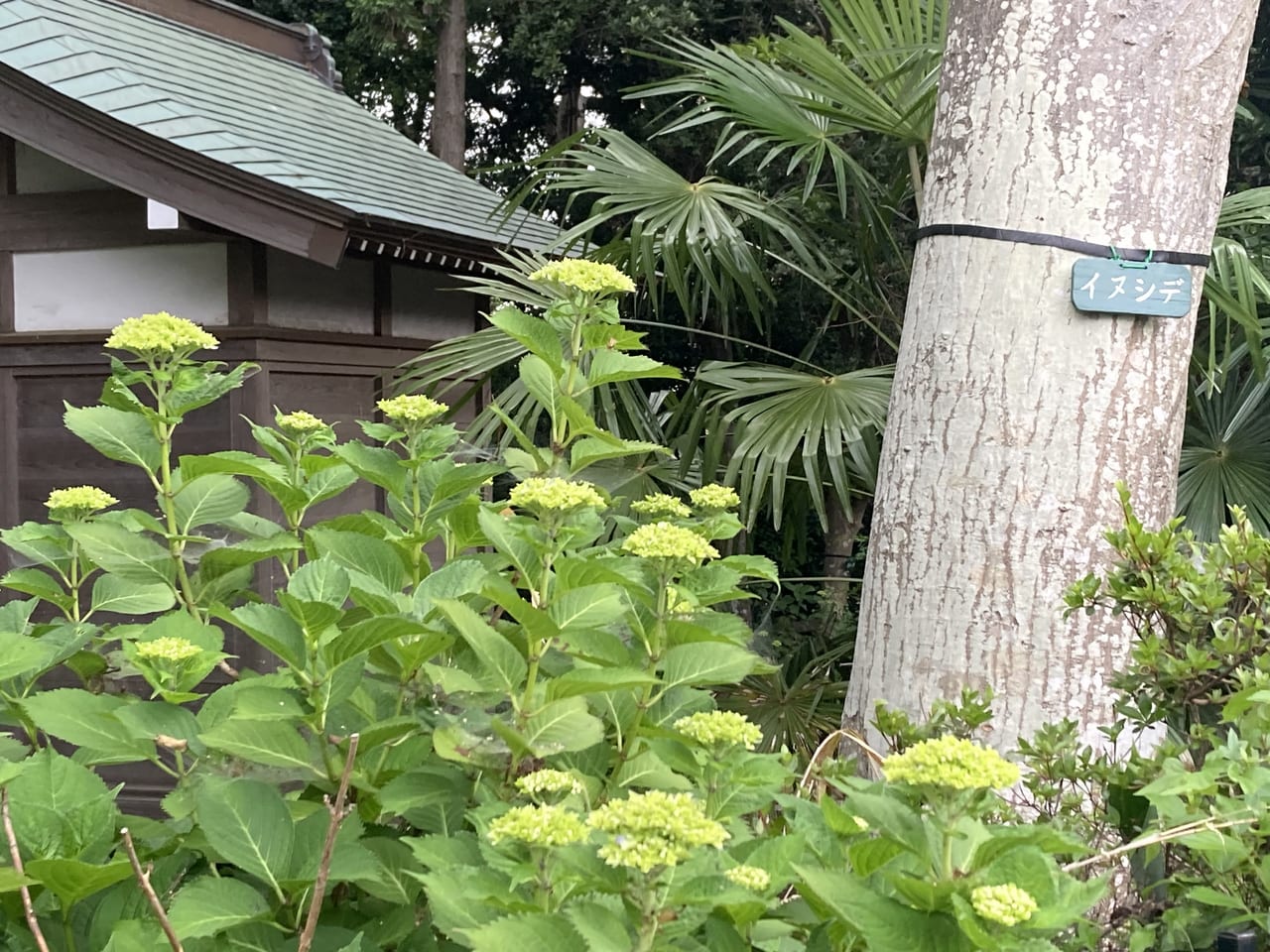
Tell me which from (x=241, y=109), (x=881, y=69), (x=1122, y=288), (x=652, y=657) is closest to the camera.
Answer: (x=652, y=657)

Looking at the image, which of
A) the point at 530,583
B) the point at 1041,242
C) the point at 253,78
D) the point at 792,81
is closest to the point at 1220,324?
the point at 792,81

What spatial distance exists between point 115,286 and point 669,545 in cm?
487

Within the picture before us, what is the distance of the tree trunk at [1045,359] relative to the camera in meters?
2.06

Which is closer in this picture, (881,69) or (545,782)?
(545,782)

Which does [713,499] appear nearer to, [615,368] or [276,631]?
[615,368]

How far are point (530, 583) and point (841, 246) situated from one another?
957 centimetres

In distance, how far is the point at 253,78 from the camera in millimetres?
6852

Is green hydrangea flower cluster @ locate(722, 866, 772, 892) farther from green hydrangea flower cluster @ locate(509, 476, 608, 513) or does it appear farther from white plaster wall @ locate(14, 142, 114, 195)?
white plaster wall @ locate(14, 142, 114, 195)

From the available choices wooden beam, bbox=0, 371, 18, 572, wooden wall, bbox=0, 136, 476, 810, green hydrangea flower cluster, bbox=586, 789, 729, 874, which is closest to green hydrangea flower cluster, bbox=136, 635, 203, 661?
green hydrangea flower cluster, bbox=586, 789, 729, 874

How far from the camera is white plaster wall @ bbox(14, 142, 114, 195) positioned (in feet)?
Answer: 16.7

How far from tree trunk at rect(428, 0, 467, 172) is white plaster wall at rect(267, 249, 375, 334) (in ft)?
25.2

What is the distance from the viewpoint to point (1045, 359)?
6.81 feet

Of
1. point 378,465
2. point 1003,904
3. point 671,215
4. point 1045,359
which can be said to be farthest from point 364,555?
point 671,215

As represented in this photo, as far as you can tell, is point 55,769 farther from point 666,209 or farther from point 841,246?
point 841,246
